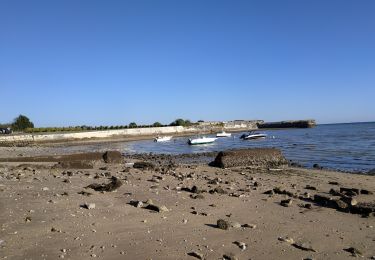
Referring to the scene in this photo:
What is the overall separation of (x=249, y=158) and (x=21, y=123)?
326 feet

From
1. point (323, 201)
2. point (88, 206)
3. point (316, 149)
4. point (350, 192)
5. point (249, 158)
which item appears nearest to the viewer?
point (88, 206)

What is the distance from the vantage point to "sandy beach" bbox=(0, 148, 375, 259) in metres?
6.96

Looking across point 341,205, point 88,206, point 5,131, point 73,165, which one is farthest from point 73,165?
point 5,131

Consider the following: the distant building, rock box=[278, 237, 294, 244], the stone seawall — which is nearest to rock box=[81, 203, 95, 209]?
rock box=[278, 237, 294, 244]

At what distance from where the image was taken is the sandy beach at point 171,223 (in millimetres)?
6957

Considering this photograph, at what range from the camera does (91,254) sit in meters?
6.51

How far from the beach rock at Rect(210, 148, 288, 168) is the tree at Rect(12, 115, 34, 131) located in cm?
9685

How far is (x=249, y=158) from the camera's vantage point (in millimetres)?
23359

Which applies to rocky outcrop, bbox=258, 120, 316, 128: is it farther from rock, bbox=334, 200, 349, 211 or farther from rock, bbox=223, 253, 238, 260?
rock, bbox=223, 253, 238, 260

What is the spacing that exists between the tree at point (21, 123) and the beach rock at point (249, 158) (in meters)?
96.8

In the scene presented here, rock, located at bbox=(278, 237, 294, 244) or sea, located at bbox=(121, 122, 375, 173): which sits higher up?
rock, located at bbox=(278, 237, 294, 244)

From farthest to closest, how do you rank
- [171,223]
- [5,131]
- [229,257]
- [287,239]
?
[5,131] → [171,223] → [287,239] → [229,257]

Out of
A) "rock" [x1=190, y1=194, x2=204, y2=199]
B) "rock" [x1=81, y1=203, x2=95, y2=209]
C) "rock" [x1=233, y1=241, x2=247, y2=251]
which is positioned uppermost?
"rock" [x1=81, y1=203, x2=95, y2=209]

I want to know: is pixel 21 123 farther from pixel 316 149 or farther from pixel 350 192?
pixel 350 192
